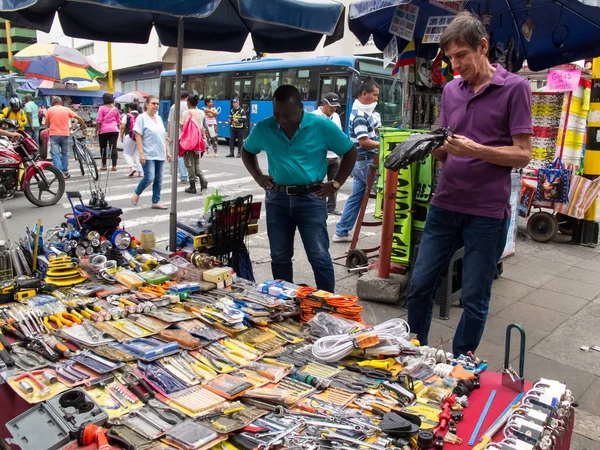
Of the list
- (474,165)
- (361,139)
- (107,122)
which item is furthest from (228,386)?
(107,122)

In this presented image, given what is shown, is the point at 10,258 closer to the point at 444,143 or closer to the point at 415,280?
the point at 415,280

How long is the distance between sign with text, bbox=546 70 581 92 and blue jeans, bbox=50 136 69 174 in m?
11.0

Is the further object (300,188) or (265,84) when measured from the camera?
(265,84)

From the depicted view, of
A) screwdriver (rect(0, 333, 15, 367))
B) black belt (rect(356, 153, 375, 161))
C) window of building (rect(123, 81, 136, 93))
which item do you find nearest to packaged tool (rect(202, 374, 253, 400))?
screwdriver (rect(0, 333, 15, 367))

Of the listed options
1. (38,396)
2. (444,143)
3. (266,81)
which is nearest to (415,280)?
(444,143)

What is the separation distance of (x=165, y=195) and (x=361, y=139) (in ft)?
21.3

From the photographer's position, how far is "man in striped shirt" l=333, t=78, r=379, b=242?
6.50 metres

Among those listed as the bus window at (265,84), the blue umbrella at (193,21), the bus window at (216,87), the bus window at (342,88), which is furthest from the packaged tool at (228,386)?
the bus window at (216,87)

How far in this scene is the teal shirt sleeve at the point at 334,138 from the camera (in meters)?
4.28

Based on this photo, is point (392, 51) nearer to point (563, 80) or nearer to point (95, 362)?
point (95, 362)

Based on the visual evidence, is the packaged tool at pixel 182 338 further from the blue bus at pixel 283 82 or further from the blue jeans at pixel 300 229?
the blue bus at pixel 283 82

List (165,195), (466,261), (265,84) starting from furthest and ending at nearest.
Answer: (265,84)
(165,195)
(466,261)

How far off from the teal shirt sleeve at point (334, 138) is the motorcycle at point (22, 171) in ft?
23.6

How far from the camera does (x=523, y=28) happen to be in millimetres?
5105
